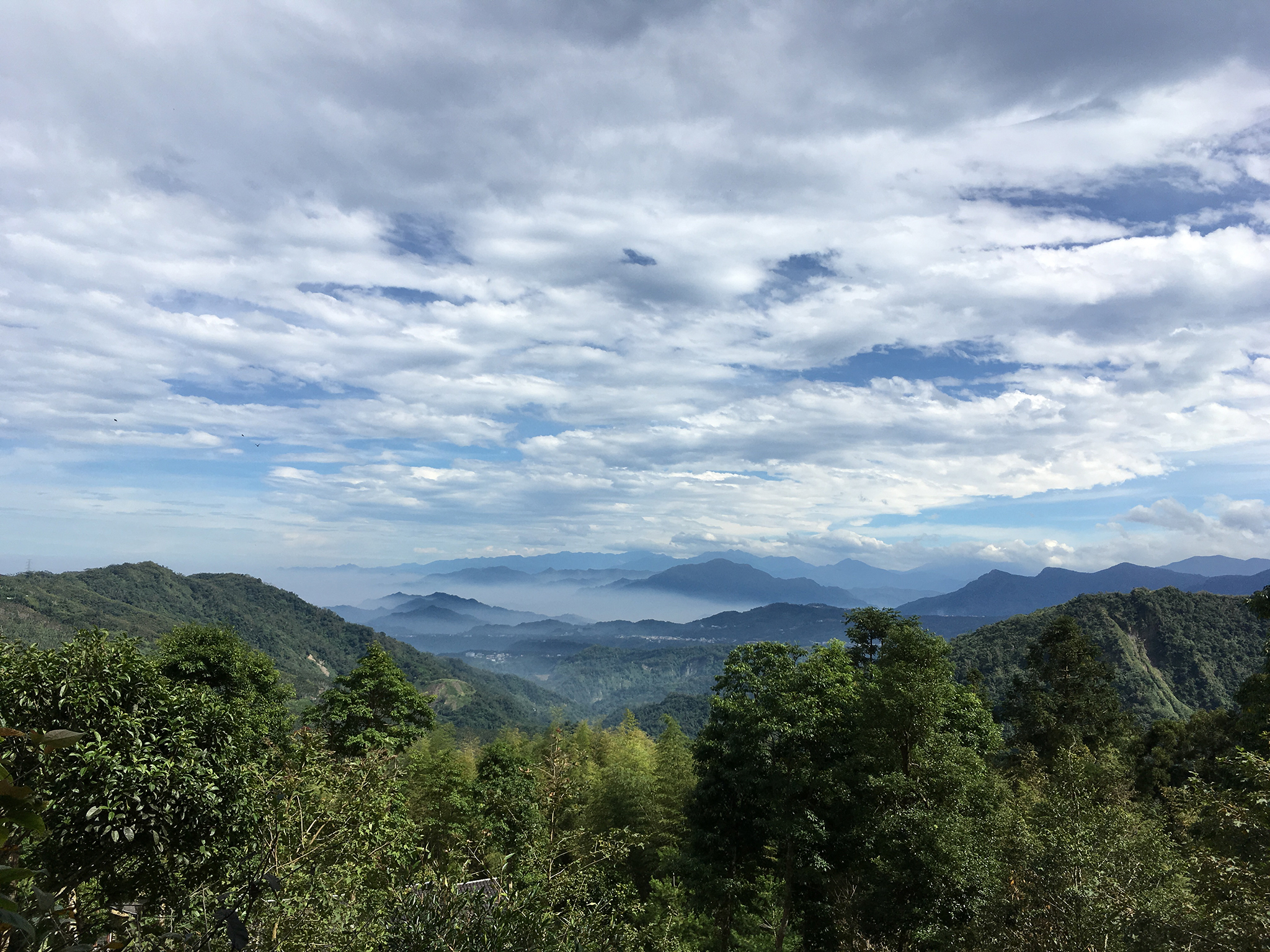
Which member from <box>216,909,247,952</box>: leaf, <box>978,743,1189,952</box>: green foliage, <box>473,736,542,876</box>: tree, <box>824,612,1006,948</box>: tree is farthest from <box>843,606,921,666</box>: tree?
<box>216,909,247,952</box>: leaf

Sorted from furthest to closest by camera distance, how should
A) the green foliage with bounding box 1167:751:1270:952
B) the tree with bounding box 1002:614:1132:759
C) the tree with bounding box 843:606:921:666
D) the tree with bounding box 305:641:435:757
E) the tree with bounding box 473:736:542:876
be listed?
the tree with bounding box 1002:614:1132:759 < the tree with bounding box 473:736:542:876 < the tree with bounding box 843:606:921:666 < the tree with bounding box 305:641:435:757 < the green foliage with bounding box 1167:751:1270:952

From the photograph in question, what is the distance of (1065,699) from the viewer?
34.3m

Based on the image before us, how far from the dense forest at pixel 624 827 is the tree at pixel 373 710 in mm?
130

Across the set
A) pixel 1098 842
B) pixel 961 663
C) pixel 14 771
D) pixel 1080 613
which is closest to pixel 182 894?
pixel 14 771

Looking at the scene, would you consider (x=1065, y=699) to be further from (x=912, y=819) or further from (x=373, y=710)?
(x=373, y=710)

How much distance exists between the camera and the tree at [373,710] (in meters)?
25.2

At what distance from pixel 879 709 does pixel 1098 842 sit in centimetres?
Answer: 495

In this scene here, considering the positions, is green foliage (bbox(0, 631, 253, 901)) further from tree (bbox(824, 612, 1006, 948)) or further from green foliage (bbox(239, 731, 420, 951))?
tree (bbox(824, 612, 1006, 948))

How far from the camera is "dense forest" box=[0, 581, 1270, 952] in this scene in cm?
855

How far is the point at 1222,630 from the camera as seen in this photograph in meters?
102

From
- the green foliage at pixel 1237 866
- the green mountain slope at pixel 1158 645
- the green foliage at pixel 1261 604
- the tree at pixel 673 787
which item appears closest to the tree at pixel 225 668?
the tree at pixel 673 787

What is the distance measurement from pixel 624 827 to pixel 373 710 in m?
15.3

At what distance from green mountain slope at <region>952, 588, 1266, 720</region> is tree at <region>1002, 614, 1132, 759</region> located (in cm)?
5510

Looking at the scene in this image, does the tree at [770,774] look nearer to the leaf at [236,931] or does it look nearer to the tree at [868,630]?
the tree at [868,630]
